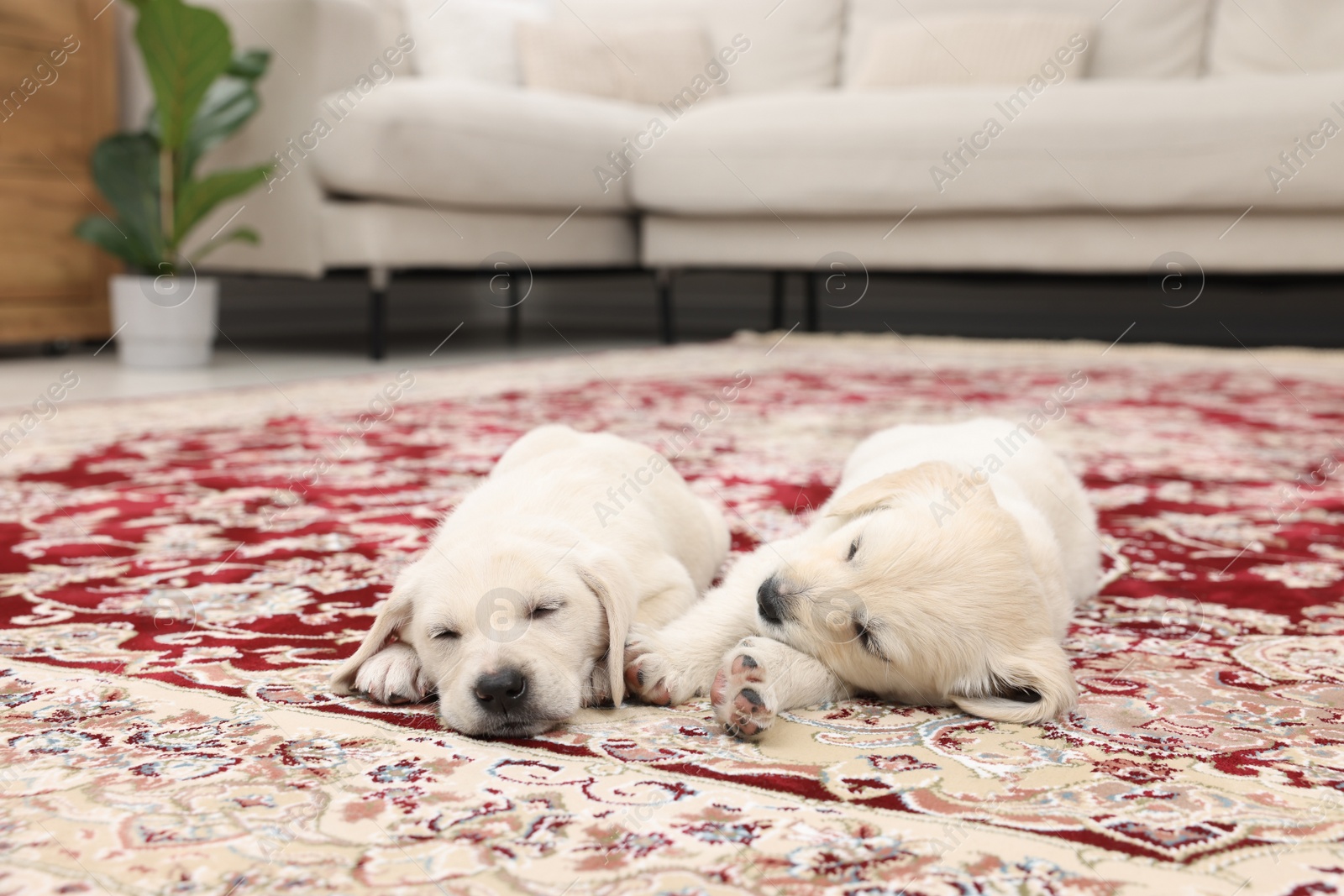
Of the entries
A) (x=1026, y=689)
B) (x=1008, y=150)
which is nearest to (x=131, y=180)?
(x=1008, y=150)

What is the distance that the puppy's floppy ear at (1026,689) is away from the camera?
3.72 ft

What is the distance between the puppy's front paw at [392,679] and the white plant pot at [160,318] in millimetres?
3575

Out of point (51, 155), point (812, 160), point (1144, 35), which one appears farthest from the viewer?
point (1144, 35)

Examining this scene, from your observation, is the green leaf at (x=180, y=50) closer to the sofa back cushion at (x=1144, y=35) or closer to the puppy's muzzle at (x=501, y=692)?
the sofa back cushion at (x=1144, y=35)

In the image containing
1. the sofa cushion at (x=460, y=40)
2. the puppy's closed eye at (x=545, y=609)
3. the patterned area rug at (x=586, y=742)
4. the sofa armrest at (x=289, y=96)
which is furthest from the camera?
the sofa cushion at (x=460, y=40)

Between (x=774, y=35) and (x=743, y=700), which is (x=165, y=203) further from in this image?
(x=743, y=700)

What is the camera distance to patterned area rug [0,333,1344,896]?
0.84 meters

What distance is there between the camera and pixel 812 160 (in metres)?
4.92

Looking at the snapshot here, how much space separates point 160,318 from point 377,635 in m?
3.60

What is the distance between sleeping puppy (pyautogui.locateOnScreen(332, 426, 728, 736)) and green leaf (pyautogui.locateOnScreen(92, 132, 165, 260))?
3.41 meters

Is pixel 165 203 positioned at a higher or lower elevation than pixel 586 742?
higher

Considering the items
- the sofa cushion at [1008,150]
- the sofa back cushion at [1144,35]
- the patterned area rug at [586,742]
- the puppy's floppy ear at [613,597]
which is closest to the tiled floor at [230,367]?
the sofa cushion at [1008,150]

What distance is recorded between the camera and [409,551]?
1775 mm

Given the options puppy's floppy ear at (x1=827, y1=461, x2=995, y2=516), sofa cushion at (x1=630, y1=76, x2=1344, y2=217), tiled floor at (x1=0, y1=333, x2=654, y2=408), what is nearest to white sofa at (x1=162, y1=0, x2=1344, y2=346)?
sofa cushion at (x1=630, y1=76, x2=1344, y2=217)
